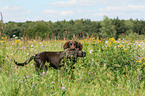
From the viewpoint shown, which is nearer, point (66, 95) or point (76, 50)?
point (66, 95)

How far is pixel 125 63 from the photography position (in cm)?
461

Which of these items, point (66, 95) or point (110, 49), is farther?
point (110, 49)

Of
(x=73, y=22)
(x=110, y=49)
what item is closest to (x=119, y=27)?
(x=73, y=22)

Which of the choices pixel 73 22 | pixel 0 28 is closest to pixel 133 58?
pixel 0 28

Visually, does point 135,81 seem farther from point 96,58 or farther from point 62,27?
point 62,27

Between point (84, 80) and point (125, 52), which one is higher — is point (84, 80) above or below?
below

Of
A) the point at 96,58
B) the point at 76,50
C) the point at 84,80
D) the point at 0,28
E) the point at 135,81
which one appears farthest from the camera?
the point at 96,58

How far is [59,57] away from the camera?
479cm

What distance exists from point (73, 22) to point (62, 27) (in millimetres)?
10422

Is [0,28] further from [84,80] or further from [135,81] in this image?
[135,81]

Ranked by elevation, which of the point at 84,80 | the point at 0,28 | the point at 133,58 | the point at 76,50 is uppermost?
the point at 0,28

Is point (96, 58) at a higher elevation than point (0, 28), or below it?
below

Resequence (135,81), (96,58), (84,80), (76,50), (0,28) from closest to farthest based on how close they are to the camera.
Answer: (0,28)
(135,81)
(84,80)
(76,50)
(96,58)

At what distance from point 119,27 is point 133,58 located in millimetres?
57059
